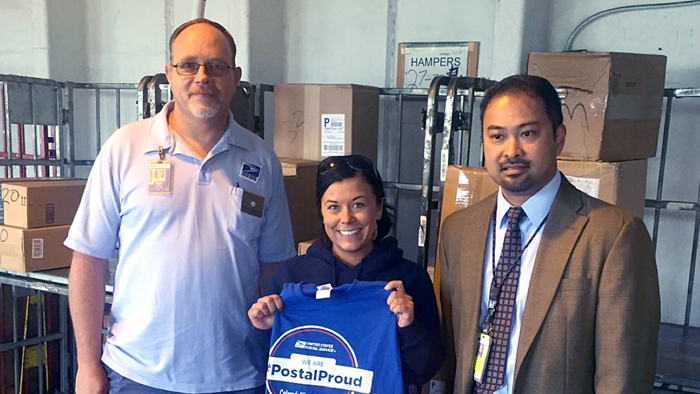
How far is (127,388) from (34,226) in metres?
1.68

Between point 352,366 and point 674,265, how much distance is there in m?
2.53

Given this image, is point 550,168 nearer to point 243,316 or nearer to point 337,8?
point 243,316

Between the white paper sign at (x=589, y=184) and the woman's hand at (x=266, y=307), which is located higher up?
the white paper sign at (x=589, y=184)

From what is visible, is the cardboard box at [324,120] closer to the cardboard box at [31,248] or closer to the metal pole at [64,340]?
the cardboard box at [31,248]

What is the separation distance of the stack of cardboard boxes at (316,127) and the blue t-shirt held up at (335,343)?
137cm

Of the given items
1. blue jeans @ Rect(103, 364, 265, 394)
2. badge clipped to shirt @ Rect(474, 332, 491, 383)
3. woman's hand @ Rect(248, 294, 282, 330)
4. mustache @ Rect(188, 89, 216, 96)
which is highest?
mustache @ Rect(188, 89, 216, 96)

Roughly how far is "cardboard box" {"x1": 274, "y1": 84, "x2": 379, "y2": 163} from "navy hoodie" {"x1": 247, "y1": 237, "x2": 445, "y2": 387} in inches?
61.0

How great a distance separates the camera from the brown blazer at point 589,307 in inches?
55.3

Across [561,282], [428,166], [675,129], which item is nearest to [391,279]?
[561,282]

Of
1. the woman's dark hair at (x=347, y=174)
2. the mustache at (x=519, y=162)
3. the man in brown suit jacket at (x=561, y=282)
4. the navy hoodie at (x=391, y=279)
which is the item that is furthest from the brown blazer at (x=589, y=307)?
the woman's dark hair at (x=347, y=174)

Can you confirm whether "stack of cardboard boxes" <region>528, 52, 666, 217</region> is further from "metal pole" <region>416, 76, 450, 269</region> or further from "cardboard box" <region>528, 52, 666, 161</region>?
"metal pole" <region>416, 76, 450, 269</region>

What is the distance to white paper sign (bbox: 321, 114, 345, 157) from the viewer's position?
3279 mm

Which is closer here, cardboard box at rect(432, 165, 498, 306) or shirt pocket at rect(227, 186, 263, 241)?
shirt pocket at rect(227, 186, 263, 241)

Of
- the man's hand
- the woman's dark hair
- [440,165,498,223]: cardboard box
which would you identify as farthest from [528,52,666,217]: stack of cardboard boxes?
the man's hand
